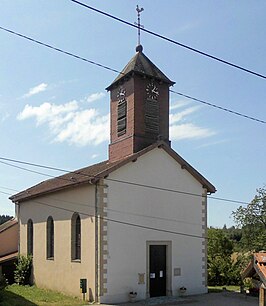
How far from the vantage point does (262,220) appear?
90.4ft

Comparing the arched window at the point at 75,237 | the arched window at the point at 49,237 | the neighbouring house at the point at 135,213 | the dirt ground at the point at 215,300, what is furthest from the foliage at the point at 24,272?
the dirt ground at the point at 215,300

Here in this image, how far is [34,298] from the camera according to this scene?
20344 millimetres

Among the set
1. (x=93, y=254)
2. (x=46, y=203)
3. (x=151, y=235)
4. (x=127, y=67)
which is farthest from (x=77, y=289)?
(x=127, y=67)

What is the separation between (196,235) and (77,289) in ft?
20.0

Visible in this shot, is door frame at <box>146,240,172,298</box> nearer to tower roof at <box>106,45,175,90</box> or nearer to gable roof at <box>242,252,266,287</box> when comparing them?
tower roof at <box>106,45,175,90</box>

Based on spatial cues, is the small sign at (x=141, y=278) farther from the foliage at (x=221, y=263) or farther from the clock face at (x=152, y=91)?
the clock face at (x=152, y=91)

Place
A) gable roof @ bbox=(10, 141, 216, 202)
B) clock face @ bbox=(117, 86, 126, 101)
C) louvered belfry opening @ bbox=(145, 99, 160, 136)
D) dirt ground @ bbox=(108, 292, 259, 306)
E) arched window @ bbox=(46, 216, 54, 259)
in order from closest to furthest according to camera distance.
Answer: dirt ground @ bbox=(108, 292, 259, 306) → gable roof @ bbox=(10, 141, 216, 202) → louvered belfry opening @ bbox=(145, 99, 160, 136) → clock face @ bbox=(117, 86, 126, 101) → arched window @ bbox=(46, 216, 54, 259)

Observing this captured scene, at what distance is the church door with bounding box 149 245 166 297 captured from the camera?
2019 centimetres

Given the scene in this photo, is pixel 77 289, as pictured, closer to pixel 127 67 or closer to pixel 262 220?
pixel 127 67

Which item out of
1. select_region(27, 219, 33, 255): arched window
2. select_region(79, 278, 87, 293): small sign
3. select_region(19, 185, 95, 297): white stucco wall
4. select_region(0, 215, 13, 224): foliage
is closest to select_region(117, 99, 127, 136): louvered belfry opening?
select_region(19, 185, 95, 297): white stucco wall

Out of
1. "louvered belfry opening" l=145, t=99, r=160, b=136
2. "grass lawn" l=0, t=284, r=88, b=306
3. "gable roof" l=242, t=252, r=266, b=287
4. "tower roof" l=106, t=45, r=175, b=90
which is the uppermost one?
"tower roof" l=106, t=45, r=175, b=90

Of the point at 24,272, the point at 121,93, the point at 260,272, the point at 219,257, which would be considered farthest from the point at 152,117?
the point at 260,272

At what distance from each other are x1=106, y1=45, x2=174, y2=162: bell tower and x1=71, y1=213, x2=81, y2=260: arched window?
11.0ft

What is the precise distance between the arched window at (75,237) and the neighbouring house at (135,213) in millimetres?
46
